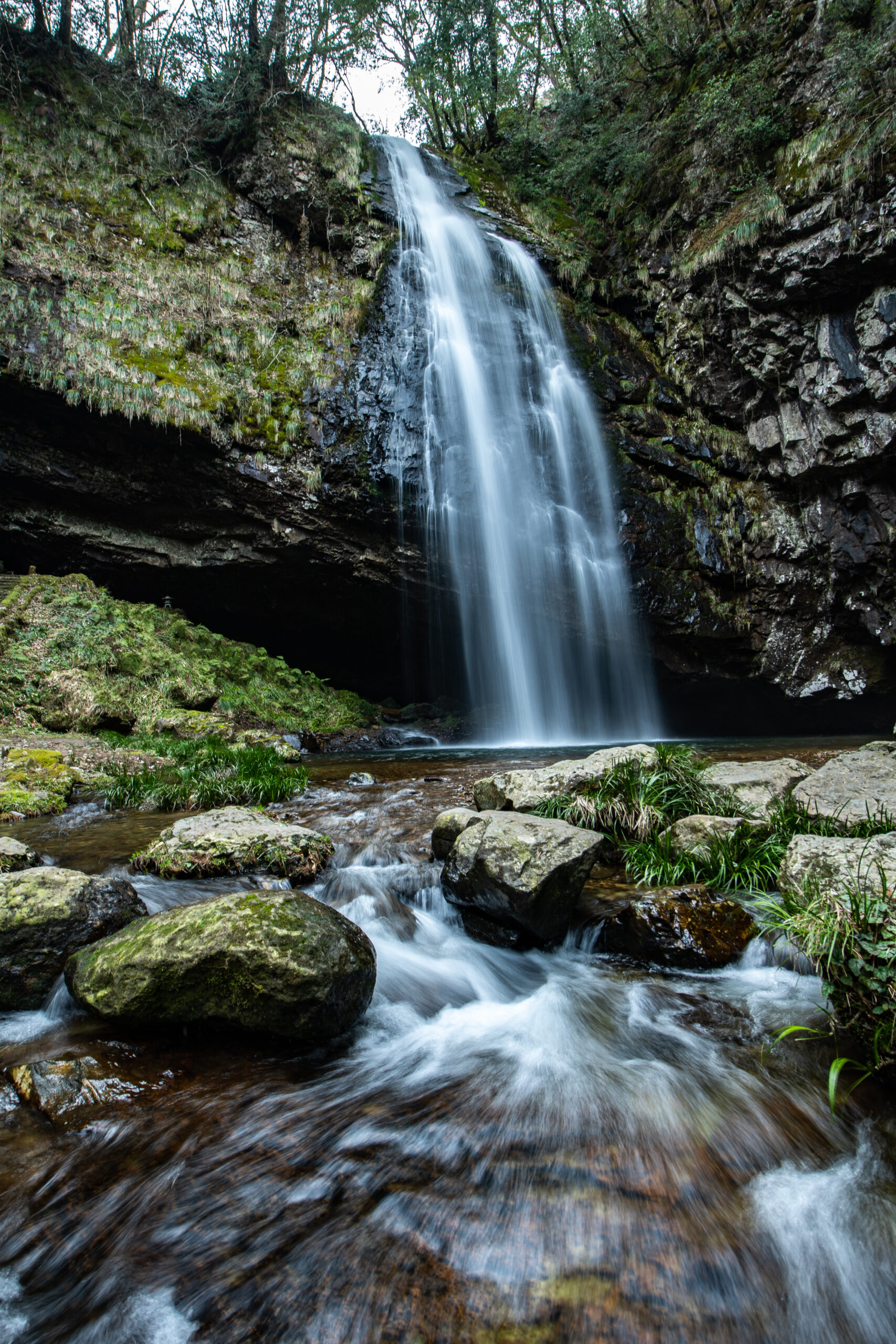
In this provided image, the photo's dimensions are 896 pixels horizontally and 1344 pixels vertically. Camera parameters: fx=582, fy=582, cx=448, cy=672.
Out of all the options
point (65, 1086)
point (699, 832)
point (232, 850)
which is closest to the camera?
point (65, 1086)

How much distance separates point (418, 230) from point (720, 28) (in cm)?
952

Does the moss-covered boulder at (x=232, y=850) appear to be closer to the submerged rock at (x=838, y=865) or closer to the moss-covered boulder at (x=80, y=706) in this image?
the submerged rock at (x=838, y=865)

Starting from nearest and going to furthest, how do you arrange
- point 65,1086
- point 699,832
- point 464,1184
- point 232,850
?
point 464,1184 → point 65,1086 → point 232,850 → point 699,832

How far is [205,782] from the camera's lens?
725 centimetres

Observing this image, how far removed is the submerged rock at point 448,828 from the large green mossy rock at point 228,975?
2042mm

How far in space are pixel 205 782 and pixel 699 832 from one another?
5663 millimetres

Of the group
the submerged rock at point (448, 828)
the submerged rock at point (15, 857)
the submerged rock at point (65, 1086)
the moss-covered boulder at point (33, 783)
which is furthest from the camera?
the moss-covered boulder at point (33, 783)

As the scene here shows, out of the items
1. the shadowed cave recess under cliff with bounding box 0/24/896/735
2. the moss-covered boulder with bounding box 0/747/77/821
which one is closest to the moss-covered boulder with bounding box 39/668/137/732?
the moss-covered boulder with bounding box 0/747/77/821

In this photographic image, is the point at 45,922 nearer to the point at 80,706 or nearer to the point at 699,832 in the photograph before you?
the point at 699,832

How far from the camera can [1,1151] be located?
2031 millimetres

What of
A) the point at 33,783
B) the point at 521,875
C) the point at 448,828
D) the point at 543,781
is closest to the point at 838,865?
the point at 521,875

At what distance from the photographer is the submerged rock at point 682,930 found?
3586mm

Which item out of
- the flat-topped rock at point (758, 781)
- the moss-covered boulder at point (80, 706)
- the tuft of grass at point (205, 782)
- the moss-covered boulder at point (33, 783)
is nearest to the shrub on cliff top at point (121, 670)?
the moss-covered boulder at point (80, 706)

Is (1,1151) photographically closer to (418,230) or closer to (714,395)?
(714,395)
